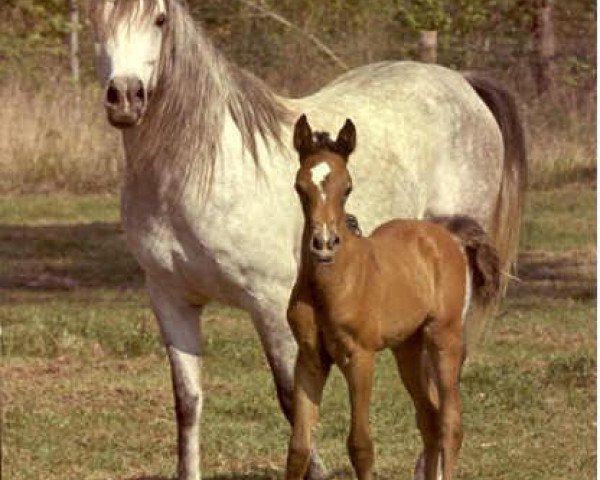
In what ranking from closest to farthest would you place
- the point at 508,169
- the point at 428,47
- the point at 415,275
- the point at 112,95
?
the point at 415,275 → the point at 112,95 → the point at 508,169 → the point at 428,47

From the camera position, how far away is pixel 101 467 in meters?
7.69

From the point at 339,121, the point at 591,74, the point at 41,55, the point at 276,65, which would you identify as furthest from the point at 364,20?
the point at 339,121

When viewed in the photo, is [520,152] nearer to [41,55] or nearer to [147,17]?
[147,17]

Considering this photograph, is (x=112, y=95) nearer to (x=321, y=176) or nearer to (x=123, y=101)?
(x=123, y=101)

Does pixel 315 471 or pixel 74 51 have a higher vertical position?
pixel 74 51

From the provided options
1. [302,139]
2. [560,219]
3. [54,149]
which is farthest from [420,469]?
[54,149]

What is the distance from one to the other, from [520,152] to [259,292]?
2.05 meters

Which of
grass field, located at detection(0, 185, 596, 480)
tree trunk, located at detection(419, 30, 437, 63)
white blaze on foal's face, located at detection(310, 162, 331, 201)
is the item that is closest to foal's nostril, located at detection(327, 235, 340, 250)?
white blaze on foal's face, located at detection(310, 162, 331, 201)

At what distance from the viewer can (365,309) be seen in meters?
5.68

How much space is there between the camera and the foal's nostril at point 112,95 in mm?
6480

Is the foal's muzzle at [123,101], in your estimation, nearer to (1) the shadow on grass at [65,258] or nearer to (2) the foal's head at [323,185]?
(2) the foal's head at [323,185]

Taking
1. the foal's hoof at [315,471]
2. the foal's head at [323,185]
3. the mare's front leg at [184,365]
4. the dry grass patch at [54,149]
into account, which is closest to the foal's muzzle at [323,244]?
the foal's head at [323,185]

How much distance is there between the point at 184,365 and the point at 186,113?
0.96m

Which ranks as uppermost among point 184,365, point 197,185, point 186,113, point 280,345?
point 186,113
